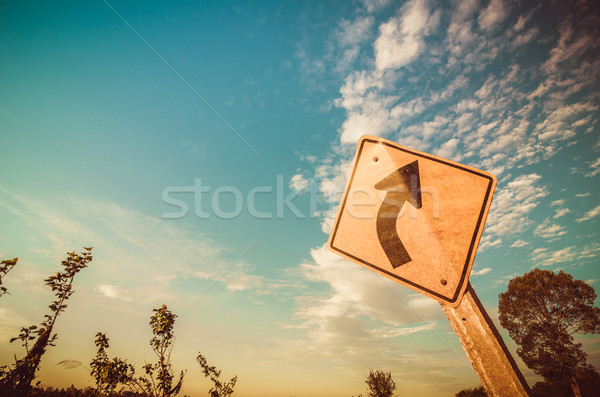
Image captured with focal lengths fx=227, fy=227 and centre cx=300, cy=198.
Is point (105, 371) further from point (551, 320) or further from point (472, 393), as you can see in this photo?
point (472, 393)

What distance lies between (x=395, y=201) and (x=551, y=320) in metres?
25.5

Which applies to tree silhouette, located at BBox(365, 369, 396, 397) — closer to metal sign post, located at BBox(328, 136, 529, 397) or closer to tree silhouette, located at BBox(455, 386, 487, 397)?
tree silhouette, located at BBox(455, 386, 487, 397)

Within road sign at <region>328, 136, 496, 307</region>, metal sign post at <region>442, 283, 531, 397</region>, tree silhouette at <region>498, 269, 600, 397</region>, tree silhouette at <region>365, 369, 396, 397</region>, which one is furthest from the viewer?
tree silhouette at <region>365, 369, 396, 397</region>

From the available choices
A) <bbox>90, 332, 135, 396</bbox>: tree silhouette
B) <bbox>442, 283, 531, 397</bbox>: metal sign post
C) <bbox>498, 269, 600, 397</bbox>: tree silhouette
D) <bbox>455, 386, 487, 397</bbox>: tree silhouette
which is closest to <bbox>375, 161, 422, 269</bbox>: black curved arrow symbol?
<bbox>442, 283, 531, 397</bbox>: metal sign post

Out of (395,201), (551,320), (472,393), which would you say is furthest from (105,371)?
(472,393)

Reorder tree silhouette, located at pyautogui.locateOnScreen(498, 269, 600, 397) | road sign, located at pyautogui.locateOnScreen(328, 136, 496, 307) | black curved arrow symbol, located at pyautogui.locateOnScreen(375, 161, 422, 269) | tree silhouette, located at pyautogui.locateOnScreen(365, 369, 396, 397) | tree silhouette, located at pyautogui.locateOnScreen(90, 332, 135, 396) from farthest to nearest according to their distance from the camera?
tree silhouette, located at pyautogui.locateOnScreen(365, 369, 396, 397), tree silhouette, located at pyautogui.locateOnScreen(498, 269, 600, 397), tree silhouette, located at pyautogui.locateOnScreen(90, 332, 135, 396), black curved arrow symbol, located at pyautogui.locateOnScreen(375, 161, 422, 269), road sign, located at pyautogui.locateOnScreen(328, 136, 496, 307)

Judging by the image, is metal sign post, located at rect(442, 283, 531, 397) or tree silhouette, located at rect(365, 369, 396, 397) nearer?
metal sign post, located at rect(442, 283, 531, 397)

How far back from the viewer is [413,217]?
191 centimetres

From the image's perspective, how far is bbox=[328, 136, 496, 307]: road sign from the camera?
1781 millimetres

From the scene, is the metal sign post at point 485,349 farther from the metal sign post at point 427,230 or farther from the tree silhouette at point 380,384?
the tree silhouette at point 380,384

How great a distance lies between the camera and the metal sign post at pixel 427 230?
166 cm

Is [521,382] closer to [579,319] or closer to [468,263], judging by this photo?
[468,263]

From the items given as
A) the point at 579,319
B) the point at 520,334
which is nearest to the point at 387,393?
the point at 520,334

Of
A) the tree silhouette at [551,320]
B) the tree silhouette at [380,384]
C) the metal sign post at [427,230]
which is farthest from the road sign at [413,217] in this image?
the tree silhouette at [380,384]
